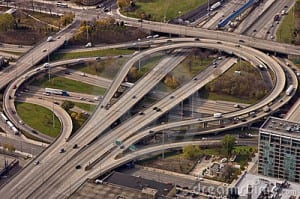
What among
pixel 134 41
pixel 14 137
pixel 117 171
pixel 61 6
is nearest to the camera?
pixel 117 171

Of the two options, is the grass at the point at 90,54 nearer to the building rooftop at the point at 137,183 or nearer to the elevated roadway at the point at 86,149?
the elevated roadway at the point at 86,149

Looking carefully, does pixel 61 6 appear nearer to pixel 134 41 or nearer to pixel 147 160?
pixel 134 41

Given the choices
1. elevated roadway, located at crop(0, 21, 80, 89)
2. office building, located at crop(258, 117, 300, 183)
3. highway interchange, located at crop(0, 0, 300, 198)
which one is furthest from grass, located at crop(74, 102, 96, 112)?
office building, located at crop(258, 117, 300, 183)

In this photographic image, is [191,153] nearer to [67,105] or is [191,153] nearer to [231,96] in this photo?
[231,96]

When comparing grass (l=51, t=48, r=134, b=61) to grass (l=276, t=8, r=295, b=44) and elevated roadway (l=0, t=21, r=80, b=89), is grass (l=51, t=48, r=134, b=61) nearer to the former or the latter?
elevated roadway (l=0, t=21, r=80, b=89)

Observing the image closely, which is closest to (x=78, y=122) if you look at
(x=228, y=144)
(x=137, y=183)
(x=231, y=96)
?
(x=137, y=183)

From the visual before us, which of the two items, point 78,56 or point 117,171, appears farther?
point 78,56

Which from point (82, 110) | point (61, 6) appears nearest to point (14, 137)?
point (82, 110)
